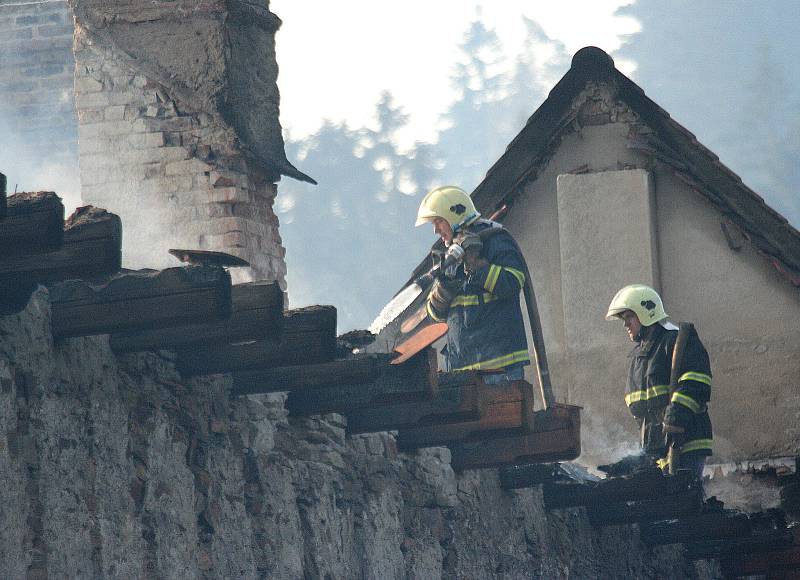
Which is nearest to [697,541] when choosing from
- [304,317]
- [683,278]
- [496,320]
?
[683,278]

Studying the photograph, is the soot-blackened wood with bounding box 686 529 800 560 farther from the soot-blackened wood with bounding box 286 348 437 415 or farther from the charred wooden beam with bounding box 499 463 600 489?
the soot-blackened wood with bounding box 286 348 437 415

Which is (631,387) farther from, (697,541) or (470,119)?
(470,119)

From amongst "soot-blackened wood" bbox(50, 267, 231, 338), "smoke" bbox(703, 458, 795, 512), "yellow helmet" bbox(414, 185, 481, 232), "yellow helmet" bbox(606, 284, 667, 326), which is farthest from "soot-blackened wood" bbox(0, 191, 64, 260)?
"smoke" bbox(703, 458, 795, 512)

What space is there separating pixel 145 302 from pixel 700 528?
611cm

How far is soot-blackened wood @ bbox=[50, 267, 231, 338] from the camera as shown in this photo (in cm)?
580

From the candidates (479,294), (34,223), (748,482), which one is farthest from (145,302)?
(748,482)

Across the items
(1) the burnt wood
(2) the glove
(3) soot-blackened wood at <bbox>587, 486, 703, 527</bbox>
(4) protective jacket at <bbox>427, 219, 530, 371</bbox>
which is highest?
(2) the glove

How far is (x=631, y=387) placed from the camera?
36.0 ft

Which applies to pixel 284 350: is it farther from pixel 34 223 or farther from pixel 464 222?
pixel 464 222

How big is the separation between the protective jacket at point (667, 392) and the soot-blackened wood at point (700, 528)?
486 millimetres

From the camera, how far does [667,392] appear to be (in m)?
10.8

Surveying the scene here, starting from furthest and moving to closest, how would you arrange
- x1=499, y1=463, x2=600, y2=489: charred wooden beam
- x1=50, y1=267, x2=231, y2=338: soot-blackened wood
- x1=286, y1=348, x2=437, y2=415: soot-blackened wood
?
x1=499, y1=463, x2=600, y2=489: charred wooden beam
x1=286, y1=348, x2=437, y2=415: soot-blackened wood
x1=50, y1=267, x2=231, y2=338: soot-blackened wood

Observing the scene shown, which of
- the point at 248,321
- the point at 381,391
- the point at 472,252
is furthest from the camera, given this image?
the point at 472,252

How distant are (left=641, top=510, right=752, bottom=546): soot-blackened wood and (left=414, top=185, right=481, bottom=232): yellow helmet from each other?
267cm
